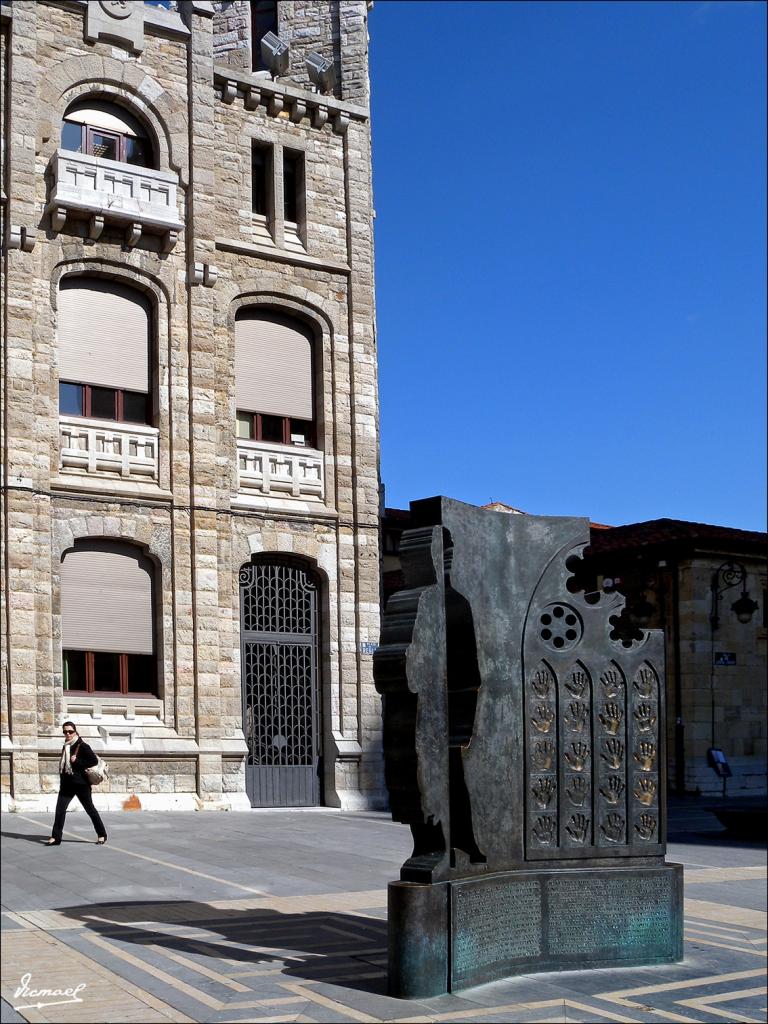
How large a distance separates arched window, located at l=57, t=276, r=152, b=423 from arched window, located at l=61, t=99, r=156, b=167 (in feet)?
7.95

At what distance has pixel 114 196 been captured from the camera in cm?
2298

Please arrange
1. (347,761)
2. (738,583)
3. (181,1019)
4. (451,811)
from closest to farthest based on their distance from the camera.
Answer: (181,1019) < (451,811) < (347,761) < (738,583)

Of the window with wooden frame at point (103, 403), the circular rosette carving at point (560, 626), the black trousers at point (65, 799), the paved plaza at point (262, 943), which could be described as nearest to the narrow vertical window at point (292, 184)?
the window with wooden frame at point (103, 403)

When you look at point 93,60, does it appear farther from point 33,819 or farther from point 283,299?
point 33,819

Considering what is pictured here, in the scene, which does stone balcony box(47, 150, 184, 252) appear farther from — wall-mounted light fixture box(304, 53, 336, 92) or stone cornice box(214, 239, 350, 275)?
wall-mounted light fixture box(304, 53, 336, 92)

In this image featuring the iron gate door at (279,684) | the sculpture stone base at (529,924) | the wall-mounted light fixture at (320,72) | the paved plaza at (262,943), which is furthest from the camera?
the wall-mounted light fixture at (320,72)

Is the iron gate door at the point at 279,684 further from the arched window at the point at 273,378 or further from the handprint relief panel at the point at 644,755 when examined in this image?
the handprint relief panel at the point at 644,755

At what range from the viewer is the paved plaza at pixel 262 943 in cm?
785

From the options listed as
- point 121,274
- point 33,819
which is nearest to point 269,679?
point 33,819

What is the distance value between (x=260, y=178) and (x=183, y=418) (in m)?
5.61

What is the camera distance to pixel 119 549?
2266 cm

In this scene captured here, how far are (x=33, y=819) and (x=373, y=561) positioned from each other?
349 inches

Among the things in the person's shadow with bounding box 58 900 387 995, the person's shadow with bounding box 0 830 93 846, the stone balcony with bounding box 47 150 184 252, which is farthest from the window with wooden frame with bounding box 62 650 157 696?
the person's shadow with bounding box 58 900 387 995

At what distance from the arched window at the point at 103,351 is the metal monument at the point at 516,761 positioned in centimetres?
1468
